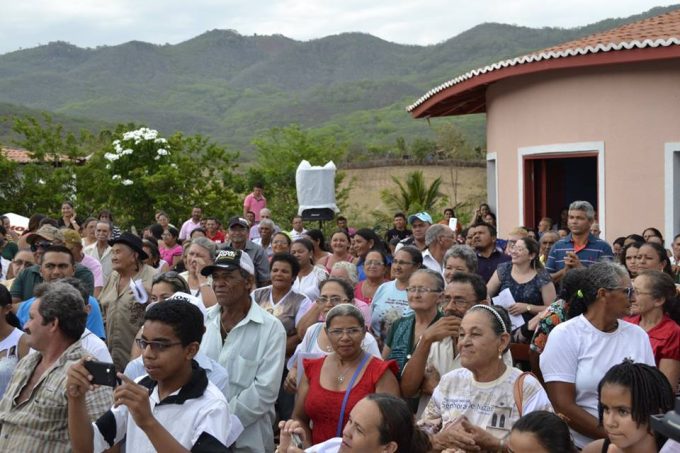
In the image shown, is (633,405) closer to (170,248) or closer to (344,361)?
(344,361)

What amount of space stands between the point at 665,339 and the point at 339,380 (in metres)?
2.23

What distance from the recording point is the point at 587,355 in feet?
16.1

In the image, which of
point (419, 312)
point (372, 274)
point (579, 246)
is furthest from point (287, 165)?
point (419, 312)

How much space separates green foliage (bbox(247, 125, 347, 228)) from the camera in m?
26.8

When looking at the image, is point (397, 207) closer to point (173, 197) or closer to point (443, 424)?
point (173, 197)

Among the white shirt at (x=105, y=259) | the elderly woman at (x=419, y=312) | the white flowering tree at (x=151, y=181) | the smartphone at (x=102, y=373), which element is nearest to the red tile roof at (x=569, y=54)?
the white shirt at (x=105, y=259)

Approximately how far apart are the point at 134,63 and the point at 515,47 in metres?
77.6

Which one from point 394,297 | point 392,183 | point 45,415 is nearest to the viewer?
point 45,415

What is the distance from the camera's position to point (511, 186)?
15.0 m

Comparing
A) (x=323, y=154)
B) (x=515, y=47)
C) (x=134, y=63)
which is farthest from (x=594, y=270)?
(x=134, y=63)

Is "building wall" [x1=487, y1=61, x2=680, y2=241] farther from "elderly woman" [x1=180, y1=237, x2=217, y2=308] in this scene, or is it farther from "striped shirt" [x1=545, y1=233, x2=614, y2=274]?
"elderly woman" [x1=180, y1=237, x2=217, y2=308]

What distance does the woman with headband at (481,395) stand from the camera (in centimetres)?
427

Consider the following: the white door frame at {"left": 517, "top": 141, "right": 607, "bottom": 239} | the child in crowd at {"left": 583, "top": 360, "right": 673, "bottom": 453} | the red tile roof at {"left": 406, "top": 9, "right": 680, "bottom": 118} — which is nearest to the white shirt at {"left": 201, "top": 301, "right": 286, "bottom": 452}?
the child in crowd at {"left": 583, "top": 360, "right": 673, "bottom": 453}

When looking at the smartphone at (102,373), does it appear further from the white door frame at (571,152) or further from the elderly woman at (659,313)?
the white door frame at (571,152)
